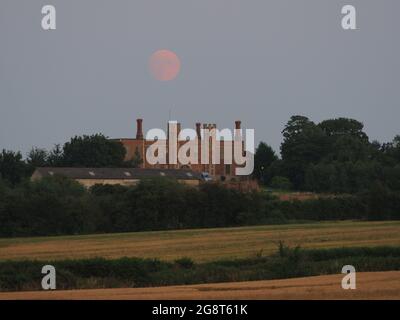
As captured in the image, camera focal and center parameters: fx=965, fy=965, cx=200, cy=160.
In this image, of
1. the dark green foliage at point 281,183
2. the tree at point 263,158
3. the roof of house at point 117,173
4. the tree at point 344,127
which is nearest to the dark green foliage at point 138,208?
the roof of house at point 117,173

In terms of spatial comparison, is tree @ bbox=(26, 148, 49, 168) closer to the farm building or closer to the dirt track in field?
the farm building

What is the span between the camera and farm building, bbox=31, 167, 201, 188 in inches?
4316

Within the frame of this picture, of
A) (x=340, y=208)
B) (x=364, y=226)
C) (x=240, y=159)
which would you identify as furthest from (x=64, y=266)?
(x=240, y=159)

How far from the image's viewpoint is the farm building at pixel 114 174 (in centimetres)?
10962

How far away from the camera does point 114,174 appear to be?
114 meters

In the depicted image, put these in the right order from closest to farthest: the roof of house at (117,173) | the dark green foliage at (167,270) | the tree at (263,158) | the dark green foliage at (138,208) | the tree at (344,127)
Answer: the dark green foliage at (167,270) < the dark green foliage at (138,208) < the roof of house at (117,173) < the tree at (263,158) < the tree at (344,127)

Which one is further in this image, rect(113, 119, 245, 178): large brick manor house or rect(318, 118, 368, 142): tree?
rect(318, 118, 368, 142): tree

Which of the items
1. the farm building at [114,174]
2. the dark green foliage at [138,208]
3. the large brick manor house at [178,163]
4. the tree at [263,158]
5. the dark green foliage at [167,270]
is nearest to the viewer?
the dark green foliage at [167,270]

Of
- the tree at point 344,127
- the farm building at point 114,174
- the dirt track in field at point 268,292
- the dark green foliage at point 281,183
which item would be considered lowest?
the dark green foliage at point 281,183

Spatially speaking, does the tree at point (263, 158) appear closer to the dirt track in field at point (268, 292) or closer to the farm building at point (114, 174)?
the farm building at point (114, 174)

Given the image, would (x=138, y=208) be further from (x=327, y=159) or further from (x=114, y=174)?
(x=327, y=159)

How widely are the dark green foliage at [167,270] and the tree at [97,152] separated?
275ft

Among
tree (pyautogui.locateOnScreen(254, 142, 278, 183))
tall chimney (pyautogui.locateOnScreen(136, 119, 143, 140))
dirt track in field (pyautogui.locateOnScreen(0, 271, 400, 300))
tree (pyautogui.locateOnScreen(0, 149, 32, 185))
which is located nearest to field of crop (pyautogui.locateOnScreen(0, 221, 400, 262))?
dirt track in field (pyautogui.locateOnScreen(0, 271, 400, 300))

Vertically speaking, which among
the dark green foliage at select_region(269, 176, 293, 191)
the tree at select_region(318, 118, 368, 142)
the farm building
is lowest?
the dark green foliage at select_region(269, 176, 293, 191)
